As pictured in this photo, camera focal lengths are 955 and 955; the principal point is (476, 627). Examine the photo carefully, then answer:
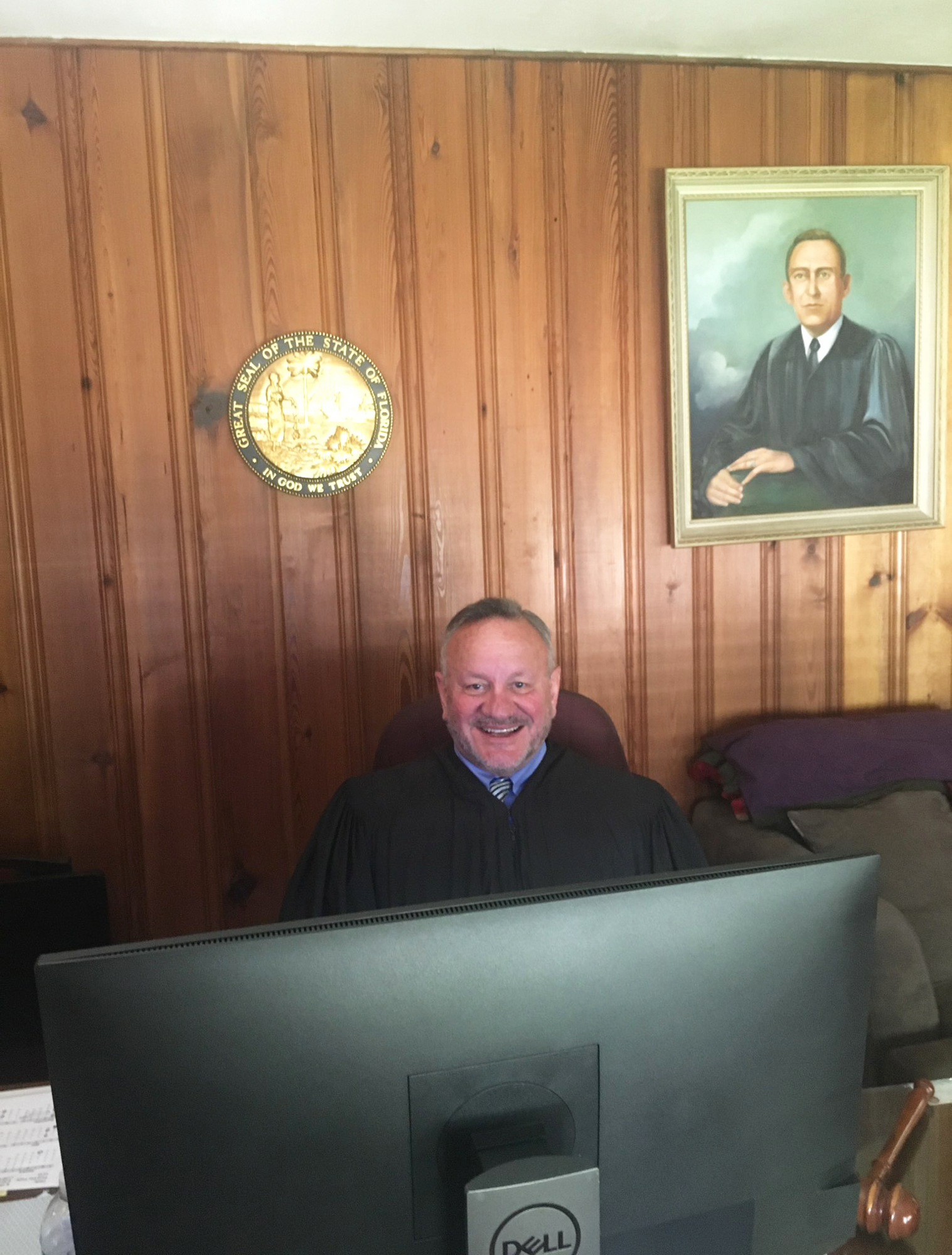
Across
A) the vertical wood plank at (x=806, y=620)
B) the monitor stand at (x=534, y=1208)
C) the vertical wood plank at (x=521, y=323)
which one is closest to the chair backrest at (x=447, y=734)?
the vertical wood plank at (x=521, y=323)

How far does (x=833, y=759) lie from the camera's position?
2.39 m

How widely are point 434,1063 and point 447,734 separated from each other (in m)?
1.28

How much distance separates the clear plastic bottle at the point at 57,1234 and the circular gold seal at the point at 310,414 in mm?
1749

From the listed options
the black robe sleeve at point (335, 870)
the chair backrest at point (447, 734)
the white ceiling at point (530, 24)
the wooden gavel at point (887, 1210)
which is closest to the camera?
the wooden gavel at point (887, 1210)

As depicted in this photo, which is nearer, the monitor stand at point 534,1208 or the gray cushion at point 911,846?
the monitor stand at point 534,1208

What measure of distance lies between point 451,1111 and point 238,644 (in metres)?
1.91

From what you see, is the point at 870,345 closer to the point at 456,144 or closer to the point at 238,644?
the point at 456,144

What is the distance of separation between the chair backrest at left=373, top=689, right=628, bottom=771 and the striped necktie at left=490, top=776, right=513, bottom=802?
143 mm

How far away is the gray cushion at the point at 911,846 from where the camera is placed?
2.01 m

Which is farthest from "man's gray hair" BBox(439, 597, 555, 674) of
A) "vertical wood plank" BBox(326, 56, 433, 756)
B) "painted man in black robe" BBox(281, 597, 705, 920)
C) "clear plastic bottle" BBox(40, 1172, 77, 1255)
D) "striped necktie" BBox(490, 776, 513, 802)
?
"clear plastic bottle" BBox(40, 1172, 77, 1255)

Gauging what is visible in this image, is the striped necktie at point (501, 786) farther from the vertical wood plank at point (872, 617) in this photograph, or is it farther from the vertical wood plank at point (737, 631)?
the vertical wood plank at point (872, 617)

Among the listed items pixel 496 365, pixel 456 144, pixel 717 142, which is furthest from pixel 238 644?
pixel 717 142

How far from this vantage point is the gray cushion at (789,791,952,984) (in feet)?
6.61

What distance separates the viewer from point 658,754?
2715 mm
